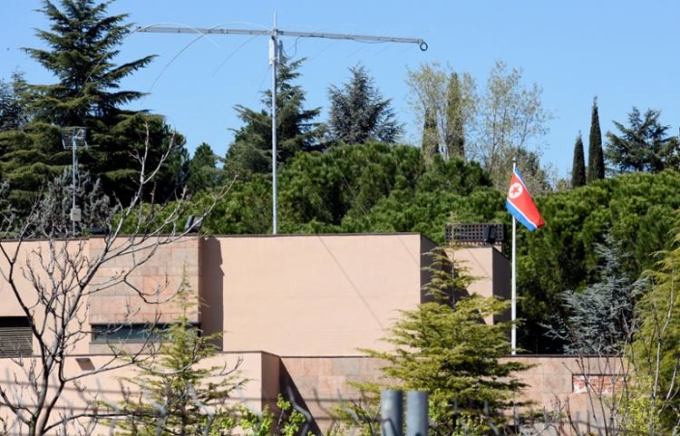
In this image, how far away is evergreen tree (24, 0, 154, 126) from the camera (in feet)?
160

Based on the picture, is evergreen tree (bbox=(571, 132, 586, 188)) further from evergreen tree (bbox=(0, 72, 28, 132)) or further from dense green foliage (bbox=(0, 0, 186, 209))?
evergreen tree (bbox=(0, 72, 28, 132))

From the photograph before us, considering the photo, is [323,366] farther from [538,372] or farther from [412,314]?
[538,372]

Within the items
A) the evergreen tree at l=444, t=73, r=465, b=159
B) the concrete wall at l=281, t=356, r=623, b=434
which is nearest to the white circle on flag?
the concrete wall at l=281, t=356, r=623, b=434

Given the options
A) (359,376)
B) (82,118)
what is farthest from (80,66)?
(359,376)

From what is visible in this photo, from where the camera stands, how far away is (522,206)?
33938 mm

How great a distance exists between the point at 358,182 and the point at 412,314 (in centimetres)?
2049

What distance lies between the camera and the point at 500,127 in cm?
5606

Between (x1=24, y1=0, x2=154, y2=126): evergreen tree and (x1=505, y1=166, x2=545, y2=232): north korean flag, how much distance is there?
19.8 m

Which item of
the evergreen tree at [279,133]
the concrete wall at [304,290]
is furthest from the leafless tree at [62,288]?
the evergreen tree at [279,133]

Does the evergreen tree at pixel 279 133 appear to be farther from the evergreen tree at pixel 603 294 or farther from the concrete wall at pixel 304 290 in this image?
the concrete wall at pixel 304 290

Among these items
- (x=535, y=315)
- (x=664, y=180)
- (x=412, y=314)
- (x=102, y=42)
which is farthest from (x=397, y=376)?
(x=102, y=42)

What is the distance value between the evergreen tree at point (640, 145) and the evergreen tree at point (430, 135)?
32.2ft

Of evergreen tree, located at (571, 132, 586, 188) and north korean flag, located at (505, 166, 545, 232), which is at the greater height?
evergreen tree, located at (571, 132, 586, 188)

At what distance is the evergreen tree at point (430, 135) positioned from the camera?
2154 inches
